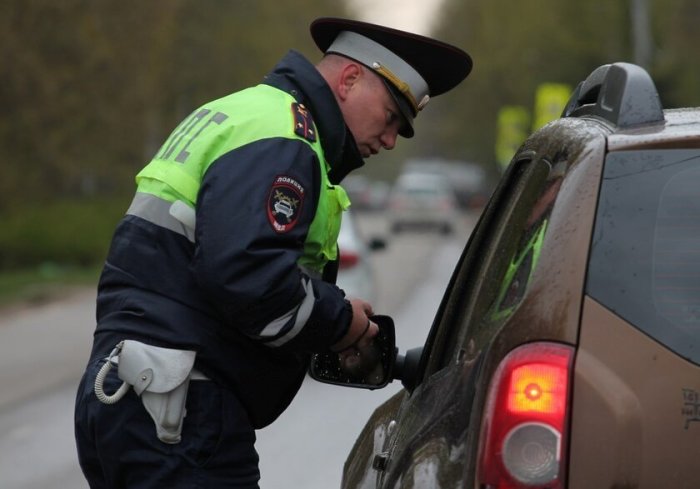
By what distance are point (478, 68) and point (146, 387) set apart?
67.9m

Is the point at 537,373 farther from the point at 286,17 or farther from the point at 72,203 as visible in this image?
the point at 286,17

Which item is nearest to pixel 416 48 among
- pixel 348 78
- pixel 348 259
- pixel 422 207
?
pixel 348 78

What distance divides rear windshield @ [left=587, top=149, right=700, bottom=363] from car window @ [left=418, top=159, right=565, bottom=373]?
125 millimetres

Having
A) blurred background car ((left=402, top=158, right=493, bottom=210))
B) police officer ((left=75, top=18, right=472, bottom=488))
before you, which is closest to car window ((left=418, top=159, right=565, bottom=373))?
police officer ((left=75, top=18, right=472, bottom=488))

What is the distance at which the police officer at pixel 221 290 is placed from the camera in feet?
10.8

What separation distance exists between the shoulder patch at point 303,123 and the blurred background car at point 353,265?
9413 millimetres

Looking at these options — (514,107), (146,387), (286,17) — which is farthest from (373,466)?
(514,107)

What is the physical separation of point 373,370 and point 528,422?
1.27 metres

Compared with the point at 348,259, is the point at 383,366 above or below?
below

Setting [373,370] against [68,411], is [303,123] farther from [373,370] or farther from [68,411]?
[68,411]

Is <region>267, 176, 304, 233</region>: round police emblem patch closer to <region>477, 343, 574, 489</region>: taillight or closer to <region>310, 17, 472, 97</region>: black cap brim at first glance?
<region>310, 17, 472, 97</region>: black cap brim

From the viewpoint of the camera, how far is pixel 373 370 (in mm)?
3900

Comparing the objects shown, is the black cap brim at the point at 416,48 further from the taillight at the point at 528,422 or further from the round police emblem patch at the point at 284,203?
the taillight at the point at 528,422

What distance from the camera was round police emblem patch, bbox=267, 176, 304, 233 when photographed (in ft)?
10.8
